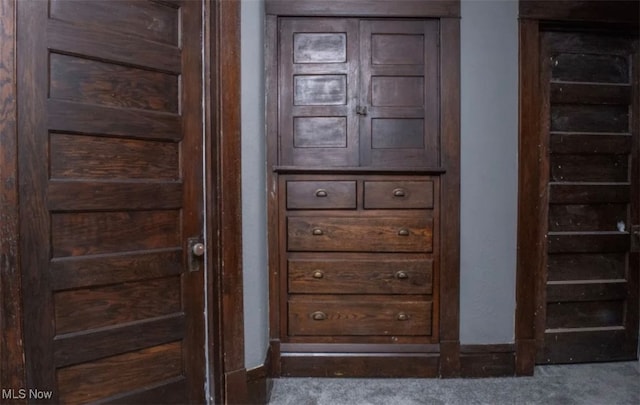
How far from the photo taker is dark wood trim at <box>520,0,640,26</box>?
202cm

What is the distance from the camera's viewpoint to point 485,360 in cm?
204

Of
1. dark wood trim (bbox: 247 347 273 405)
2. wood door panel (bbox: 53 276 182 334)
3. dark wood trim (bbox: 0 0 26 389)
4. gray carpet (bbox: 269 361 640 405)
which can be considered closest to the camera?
dark wood trim (bbox: 0 0 26 389)

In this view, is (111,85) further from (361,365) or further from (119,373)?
(361,365)

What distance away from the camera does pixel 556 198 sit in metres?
2.16

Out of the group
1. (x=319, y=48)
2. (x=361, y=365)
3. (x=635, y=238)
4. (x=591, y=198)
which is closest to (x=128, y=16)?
(x=319, y=48)

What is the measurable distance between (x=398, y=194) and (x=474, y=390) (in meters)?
1.12

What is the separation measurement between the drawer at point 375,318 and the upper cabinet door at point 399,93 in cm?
80

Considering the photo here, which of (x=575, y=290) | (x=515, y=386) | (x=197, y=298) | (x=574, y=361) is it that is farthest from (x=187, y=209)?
(x=574, y=361)

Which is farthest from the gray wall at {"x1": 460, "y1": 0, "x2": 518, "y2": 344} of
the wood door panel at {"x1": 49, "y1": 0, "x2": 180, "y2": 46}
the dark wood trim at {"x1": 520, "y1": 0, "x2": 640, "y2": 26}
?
the wood door panel at {"x1": 49, "y1": 0, "x2": 180, "y2": 46}

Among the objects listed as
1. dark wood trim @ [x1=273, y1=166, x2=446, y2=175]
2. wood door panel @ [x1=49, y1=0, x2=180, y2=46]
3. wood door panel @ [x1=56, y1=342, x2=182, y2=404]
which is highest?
wood door panel @ [x1=49, y1=0, x2=180, y2=46]

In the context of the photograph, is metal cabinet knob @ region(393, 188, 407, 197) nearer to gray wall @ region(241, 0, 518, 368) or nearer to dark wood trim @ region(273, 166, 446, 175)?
dark wood trim @ region(273, 166, 446, 175)

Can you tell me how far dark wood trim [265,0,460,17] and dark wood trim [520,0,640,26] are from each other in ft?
1.43

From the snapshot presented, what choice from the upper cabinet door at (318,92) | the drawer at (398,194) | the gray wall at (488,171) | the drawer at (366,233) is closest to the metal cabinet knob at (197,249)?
the gray wall at (488,171)

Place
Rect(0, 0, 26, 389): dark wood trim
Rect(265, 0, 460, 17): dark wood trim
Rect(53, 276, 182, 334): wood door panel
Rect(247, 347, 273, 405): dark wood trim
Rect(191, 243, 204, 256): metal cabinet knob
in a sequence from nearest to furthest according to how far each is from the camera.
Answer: Rect(0, 0, 26, 389): dark wood trim, Rect(53, 276, 182, 334): wood door panel, Rect(191, 243, 204, 256): metal cabinet knob, Rect(247, 347, 273, 405): dark wood trim, Rect(265, 0, 460, 17): dark wood trim
